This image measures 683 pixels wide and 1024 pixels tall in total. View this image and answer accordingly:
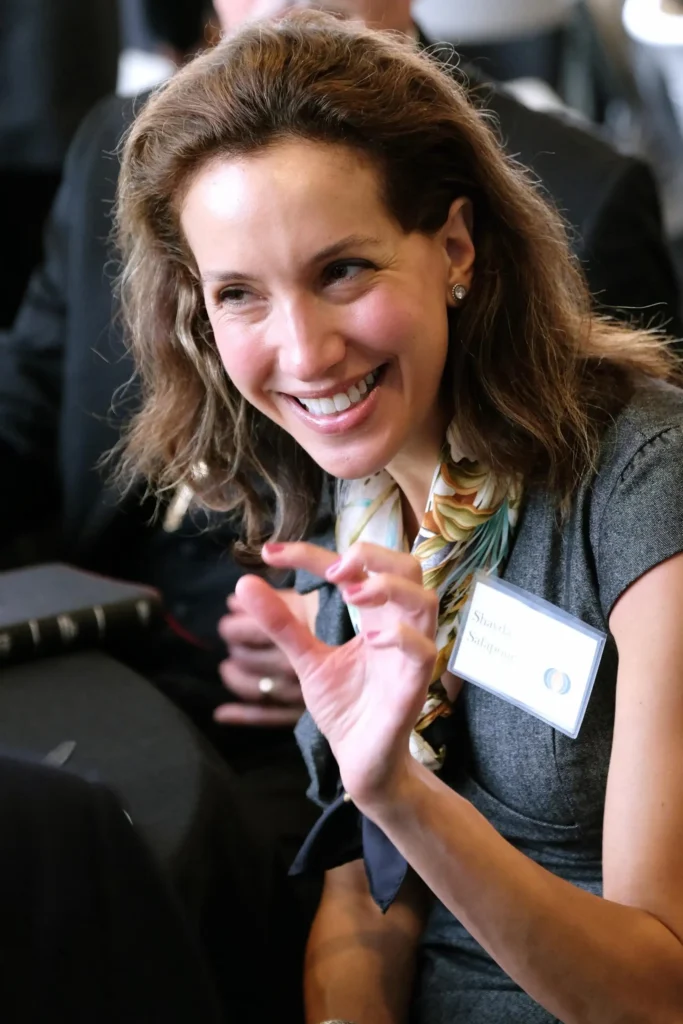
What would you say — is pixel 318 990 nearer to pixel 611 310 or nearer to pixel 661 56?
pixel 611 310

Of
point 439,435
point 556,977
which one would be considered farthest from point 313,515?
point 556,977

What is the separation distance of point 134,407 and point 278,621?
954 millimetres

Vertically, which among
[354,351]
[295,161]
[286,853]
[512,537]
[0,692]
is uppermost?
[295,161]

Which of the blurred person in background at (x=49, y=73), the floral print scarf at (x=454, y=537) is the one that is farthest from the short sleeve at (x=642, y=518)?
the blurred person in background at (x=49, y=73)

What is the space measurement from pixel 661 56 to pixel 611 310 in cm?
122

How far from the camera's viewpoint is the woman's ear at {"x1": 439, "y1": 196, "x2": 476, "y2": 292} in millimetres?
1069

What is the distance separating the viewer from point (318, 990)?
1135 mm

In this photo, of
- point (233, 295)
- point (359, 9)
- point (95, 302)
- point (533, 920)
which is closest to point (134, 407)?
point (95, 302)

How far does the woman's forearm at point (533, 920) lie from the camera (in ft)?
2.81

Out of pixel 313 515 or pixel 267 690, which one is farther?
pixel 267 690

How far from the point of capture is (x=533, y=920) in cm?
86

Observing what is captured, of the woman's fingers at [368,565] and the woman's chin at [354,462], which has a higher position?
the woman's fingers at [368,565]

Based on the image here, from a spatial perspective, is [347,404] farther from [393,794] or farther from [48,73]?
[48,73]

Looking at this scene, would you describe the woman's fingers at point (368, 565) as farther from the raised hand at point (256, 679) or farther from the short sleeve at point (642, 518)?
the raised hand at point (256, 679)
